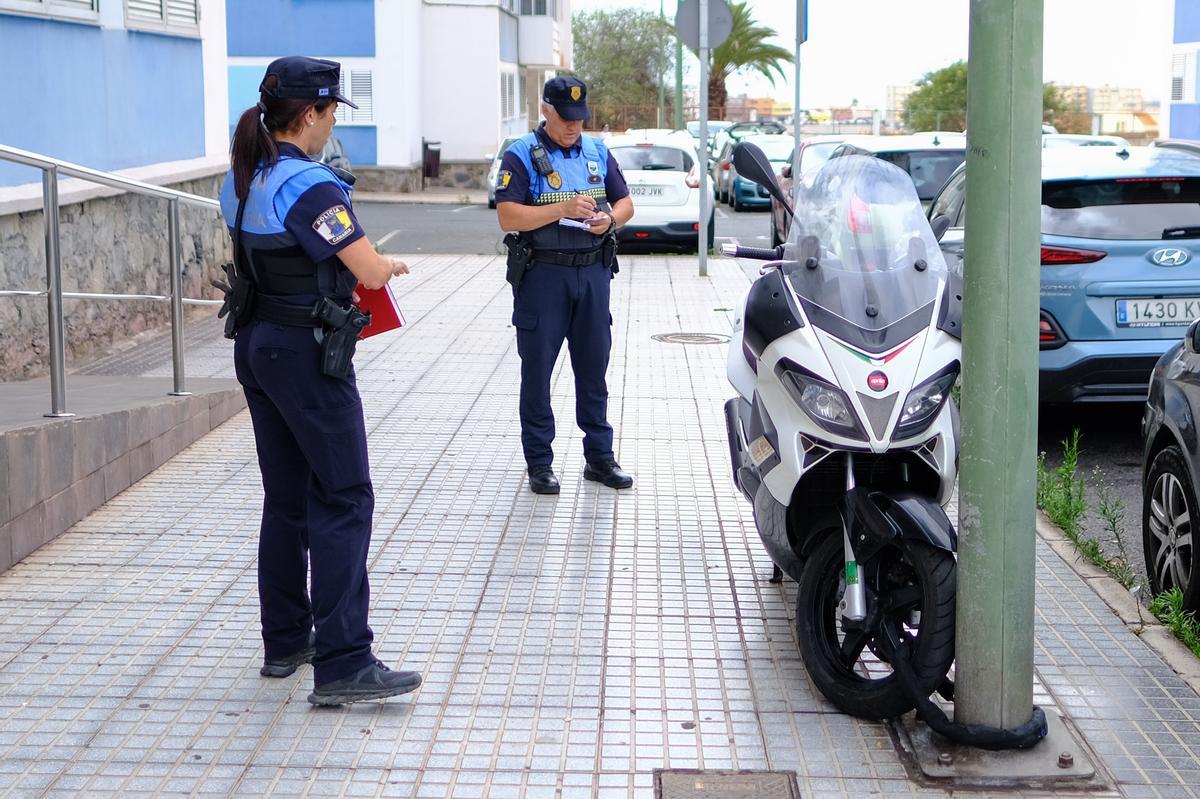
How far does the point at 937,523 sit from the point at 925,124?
185ft

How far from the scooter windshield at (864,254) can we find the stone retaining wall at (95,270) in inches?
157

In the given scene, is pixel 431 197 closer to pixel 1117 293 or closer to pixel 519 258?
pixel 1117 293

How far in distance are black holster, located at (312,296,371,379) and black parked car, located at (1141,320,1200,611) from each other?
9.27 feet

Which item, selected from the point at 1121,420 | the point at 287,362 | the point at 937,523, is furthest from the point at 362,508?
the point at 1121,420

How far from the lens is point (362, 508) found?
450 cm

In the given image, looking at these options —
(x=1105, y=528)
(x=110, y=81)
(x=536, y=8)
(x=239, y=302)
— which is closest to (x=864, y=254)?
(x=239, y=302)

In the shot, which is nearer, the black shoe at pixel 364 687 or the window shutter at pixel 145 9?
the black shoe at pixel 364 687

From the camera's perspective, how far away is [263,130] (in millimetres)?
4293

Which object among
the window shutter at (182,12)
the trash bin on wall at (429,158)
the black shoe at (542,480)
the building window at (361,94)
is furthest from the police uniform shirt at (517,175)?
the trash bin on wall at (429,158)

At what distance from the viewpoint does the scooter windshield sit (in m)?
4.50

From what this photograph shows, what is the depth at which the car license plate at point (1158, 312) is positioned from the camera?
7961 mm

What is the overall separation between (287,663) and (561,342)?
256 centimetres

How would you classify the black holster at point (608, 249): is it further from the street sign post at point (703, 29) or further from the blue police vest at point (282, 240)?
the street sign post at point (703, 29)

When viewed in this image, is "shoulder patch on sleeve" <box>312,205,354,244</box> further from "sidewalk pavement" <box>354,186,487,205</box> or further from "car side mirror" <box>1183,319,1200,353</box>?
"sidewalk pavement" <box>354,186,487,205</box>
